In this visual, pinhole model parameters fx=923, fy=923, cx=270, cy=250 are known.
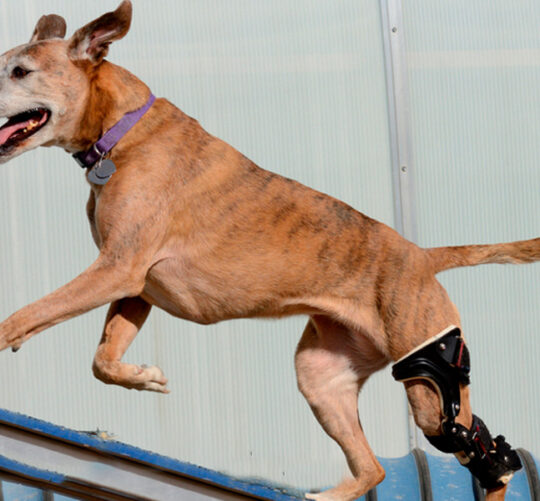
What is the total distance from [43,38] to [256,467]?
3814 millimetres

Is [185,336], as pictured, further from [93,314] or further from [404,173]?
[404,173]

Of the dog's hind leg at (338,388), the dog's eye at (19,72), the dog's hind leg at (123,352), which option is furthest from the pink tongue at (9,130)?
the dog's hind leg at (338,388)

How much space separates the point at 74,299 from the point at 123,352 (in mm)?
549

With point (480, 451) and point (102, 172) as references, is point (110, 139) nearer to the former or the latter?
point (102, 172)

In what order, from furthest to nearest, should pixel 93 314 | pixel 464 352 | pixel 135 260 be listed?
pixel 93 314
pixel 464 352
pixel 135 260

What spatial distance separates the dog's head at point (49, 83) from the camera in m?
3.30

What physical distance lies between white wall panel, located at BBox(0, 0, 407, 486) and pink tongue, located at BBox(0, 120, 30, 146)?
318cm

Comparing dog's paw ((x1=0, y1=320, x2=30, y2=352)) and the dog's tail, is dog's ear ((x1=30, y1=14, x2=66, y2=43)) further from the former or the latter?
the dog's tail

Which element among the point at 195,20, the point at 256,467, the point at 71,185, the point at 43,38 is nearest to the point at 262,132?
the point at 195,20

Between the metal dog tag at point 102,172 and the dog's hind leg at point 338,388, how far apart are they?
1125 millimetres

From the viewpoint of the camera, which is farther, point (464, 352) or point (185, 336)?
point (185, 336)

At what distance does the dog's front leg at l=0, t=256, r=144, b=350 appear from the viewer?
3.09 m

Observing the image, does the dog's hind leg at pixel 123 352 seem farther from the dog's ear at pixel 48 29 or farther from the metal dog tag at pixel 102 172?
the dog's ear at pixel 48 29

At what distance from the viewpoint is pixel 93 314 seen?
6.51 m
